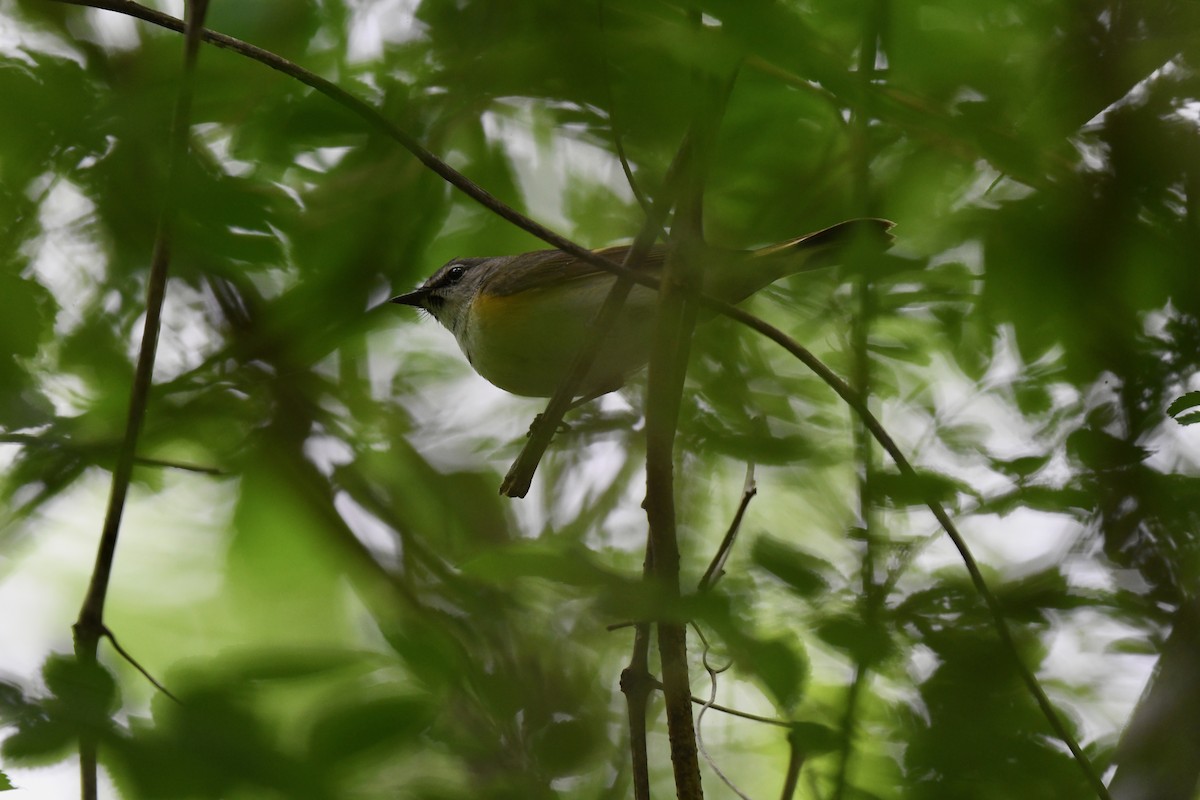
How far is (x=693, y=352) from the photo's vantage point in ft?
11.2

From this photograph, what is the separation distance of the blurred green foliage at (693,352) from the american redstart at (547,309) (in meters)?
0.19

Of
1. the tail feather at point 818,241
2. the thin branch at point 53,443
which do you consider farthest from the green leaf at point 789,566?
the thin branch at point 53,443

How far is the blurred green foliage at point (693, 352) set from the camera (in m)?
1.73

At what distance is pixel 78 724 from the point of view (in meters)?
1.32

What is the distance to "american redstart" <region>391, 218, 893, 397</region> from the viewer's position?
3447 mm

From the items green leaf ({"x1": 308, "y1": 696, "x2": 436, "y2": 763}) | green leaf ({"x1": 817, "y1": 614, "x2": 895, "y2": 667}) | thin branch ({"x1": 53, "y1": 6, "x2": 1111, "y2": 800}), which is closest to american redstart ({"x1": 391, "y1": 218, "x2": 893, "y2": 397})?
thin branch ({"x1": 53, "y1": 6, "x2": 1111, "y2": 800})

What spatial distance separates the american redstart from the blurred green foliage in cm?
19

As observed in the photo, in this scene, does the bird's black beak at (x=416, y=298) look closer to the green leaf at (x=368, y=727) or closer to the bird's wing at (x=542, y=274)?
the bird's wing at (x=542, y=274)

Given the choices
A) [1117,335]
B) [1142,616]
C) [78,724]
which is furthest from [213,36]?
Result: [1142,616]

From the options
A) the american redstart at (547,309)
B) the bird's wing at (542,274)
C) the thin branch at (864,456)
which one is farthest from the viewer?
the bird's wing at (542,274)

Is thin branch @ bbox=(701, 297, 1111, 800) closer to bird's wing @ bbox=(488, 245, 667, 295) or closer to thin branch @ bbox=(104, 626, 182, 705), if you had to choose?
thin branch @ bbox=(104, 626, 182, 705)

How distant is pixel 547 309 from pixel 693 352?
103 cm

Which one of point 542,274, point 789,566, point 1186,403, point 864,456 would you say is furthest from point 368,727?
point 542,274

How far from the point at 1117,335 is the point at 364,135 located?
2099mm
